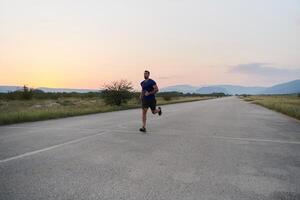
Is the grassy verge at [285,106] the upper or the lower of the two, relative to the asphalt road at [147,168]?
upper

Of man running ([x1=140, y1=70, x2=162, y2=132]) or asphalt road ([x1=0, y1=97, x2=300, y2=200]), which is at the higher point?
man running ([x1=140, y1=70, x2=162, y2=132])

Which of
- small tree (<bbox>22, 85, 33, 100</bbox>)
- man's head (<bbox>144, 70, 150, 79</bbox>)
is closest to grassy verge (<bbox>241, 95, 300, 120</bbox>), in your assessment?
man's head (<bbox>144, 70, 150, 79</bbox>)

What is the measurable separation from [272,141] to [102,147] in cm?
494

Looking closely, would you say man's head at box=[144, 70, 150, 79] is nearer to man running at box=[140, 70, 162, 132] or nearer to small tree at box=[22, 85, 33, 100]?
man running at box=[140, 70, 162, 132]

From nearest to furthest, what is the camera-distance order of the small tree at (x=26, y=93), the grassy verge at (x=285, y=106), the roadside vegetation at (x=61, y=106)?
the roadside vegetation at (x=61, y=106), the grassy verge at (x=285, y=106), the small tree at (x=26, y=93)

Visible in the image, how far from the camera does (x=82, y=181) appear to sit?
4.63 m

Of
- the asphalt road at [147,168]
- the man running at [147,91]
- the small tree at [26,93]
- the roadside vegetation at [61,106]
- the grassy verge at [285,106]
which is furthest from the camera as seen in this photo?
the small tree at [26,93]

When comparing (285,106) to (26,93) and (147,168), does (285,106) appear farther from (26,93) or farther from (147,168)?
(26,93)

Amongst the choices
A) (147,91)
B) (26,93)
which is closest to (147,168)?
(147,91)

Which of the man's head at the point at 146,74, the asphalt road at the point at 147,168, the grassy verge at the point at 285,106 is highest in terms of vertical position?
the man's head at the point at 146,74

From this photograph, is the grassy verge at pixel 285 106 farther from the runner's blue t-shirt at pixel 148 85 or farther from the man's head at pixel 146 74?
the man's head at pixel 146 74

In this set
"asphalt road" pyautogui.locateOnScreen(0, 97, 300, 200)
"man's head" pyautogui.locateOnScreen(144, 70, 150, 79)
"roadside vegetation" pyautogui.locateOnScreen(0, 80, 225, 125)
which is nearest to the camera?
"asphalt road" pyautogui.locateOnScreen(0, 97, 300, 200)

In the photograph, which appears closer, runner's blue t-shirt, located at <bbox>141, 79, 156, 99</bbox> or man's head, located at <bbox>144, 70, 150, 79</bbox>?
man's head, located at <bbox>144, 70, 150, 79</bbox>

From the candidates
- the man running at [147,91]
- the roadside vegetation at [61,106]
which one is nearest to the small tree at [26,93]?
the roadside vegetation at [61,106]
